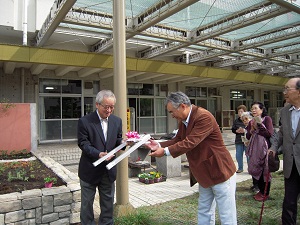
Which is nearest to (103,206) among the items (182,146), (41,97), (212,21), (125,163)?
(125,163)

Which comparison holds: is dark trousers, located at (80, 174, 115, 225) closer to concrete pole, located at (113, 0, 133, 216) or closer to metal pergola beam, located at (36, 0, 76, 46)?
concrete pole, located at (113, 0, 133, 216)

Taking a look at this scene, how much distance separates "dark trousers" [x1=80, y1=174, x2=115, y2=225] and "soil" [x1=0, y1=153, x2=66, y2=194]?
1099 millimetres

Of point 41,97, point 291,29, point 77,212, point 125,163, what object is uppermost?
point 291,29

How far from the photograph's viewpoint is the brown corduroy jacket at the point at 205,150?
8.16 feet

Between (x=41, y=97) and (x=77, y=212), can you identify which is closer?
(x=77, y=212)

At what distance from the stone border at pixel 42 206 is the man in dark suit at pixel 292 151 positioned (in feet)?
8.73

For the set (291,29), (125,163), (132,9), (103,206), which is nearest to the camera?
(103,206)

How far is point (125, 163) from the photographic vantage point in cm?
365

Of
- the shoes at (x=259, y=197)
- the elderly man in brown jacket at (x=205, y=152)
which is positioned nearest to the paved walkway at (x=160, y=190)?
the shoes at (x=259, y=197)

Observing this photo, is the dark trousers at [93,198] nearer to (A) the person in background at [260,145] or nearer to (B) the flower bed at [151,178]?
(A) the person in background at [260,145]

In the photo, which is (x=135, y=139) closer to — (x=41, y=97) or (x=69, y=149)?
(x=69, y=149)

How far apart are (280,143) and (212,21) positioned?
5773mm

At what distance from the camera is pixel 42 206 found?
3.43m

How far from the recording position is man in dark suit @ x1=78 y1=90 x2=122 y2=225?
292cm
